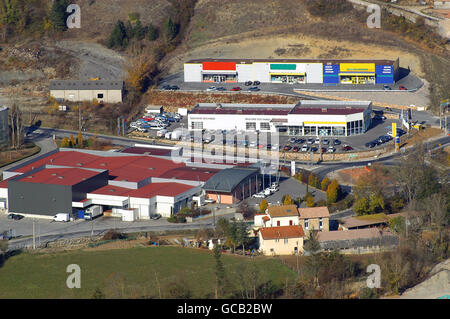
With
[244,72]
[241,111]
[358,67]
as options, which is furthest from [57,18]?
[358,67]

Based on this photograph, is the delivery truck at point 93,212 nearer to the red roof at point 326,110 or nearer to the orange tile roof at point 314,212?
the orange tile roof at point 314,212

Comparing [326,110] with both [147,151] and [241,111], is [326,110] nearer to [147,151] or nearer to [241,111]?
[241,111]

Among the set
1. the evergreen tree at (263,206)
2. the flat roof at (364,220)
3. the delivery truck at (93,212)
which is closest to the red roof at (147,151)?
the delivery truck at (93,212)

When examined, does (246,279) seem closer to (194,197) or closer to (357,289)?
(357,289)

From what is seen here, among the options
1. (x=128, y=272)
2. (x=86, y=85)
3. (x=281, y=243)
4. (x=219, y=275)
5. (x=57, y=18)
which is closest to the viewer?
(x=219, y=275)

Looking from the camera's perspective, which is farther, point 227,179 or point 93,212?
point 227,179

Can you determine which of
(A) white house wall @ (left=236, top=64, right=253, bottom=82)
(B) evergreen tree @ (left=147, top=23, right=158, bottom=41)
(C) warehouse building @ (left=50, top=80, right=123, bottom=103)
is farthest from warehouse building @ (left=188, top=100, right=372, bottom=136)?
(B) evergreen tree @ (left=147, top=23, right=158, bottom=41)

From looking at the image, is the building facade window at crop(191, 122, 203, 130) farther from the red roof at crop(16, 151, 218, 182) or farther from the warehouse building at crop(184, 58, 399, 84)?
the warehouse building at crop(184, 58, 399, 84)
